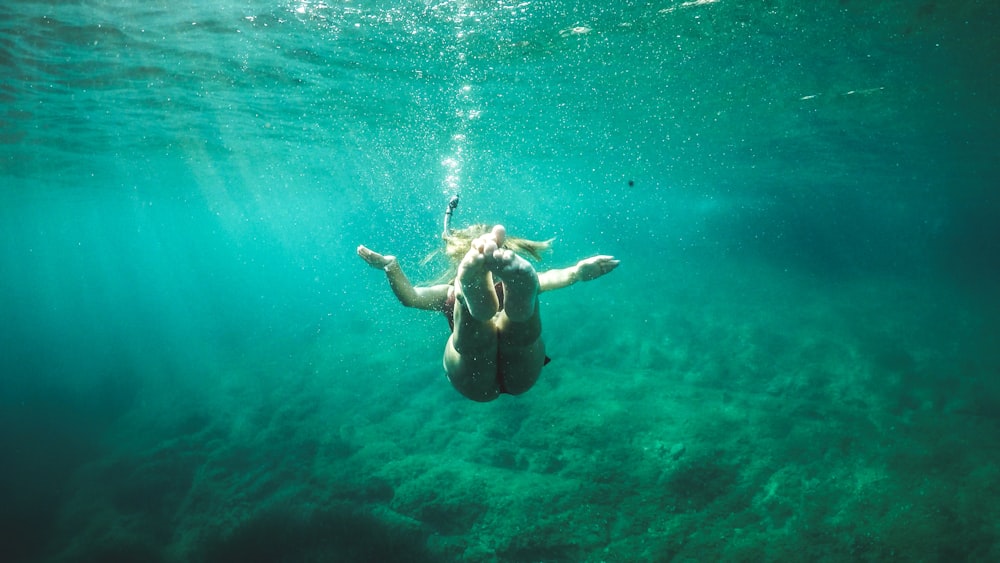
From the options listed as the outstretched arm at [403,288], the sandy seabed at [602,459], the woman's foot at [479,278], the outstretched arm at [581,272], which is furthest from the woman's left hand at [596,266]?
the sandy seabed at [602,459]

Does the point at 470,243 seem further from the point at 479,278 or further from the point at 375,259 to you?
the point at 479,278

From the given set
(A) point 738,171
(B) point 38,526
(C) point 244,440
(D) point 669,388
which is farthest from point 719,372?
(A) point 738,171

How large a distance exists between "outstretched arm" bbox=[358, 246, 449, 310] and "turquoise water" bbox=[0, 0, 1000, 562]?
6.29 meters

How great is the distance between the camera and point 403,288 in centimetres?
439

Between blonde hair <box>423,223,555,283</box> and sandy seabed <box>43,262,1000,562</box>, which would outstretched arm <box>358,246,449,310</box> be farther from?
sandy seabed <box>43,262,1000,562</box>

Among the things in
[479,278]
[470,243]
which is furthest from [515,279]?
[470,243]

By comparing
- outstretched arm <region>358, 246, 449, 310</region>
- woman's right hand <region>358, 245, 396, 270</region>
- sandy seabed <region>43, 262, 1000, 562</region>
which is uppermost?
Result: woman's right hand <region>358, 245, 396, 270</region>

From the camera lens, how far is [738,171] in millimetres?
36094

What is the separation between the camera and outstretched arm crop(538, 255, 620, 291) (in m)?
4.10

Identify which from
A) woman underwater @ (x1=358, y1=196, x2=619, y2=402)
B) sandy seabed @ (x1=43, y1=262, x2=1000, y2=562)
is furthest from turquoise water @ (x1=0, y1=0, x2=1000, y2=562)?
woman underwater @ (x1=358, y1=196, x2=619, y2=402)

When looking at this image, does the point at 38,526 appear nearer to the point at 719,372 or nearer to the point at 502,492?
Answer: the point at 502,492

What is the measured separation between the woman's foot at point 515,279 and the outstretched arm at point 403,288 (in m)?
1.06

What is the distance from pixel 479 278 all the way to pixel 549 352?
52.5 feet

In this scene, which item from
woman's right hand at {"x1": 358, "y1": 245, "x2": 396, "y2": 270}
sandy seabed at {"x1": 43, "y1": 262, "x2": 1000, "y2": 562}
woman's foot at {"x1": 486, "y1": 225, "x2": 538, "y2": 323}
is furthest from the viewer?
sandy seabed at {"x1": 43, "y1": 262, "x2": 1000, "y2": 562}
